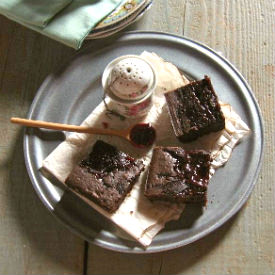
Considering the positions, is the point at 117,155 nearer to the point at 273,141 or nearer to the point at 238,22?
the point at 273,141

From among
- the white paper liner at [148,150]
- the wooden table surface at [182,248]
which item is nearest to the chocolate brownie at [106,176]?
the white paper liner at [148,150]

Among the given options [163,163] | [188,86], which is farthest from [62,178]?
[188,86]

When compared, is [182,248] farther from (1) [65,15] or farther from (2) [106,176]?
(1) [65,15]

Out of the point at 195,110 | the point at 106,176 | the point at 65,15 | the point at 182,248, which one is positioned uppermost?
the point at 65,15

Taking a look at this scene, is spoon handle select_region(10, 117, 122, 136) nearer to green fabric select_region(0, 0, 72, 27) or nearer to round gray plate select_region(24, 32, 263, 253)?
round gray plate select_region(24, 32, 263, 253)

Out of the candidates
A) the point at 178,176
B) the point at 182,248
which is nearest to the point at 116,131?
the point at 178,176

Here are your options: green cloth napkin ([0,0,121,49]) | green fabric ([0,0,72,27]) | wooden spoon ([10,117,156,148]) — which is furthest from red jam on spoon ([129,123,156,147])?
green fabric ([0,0,72,27])
